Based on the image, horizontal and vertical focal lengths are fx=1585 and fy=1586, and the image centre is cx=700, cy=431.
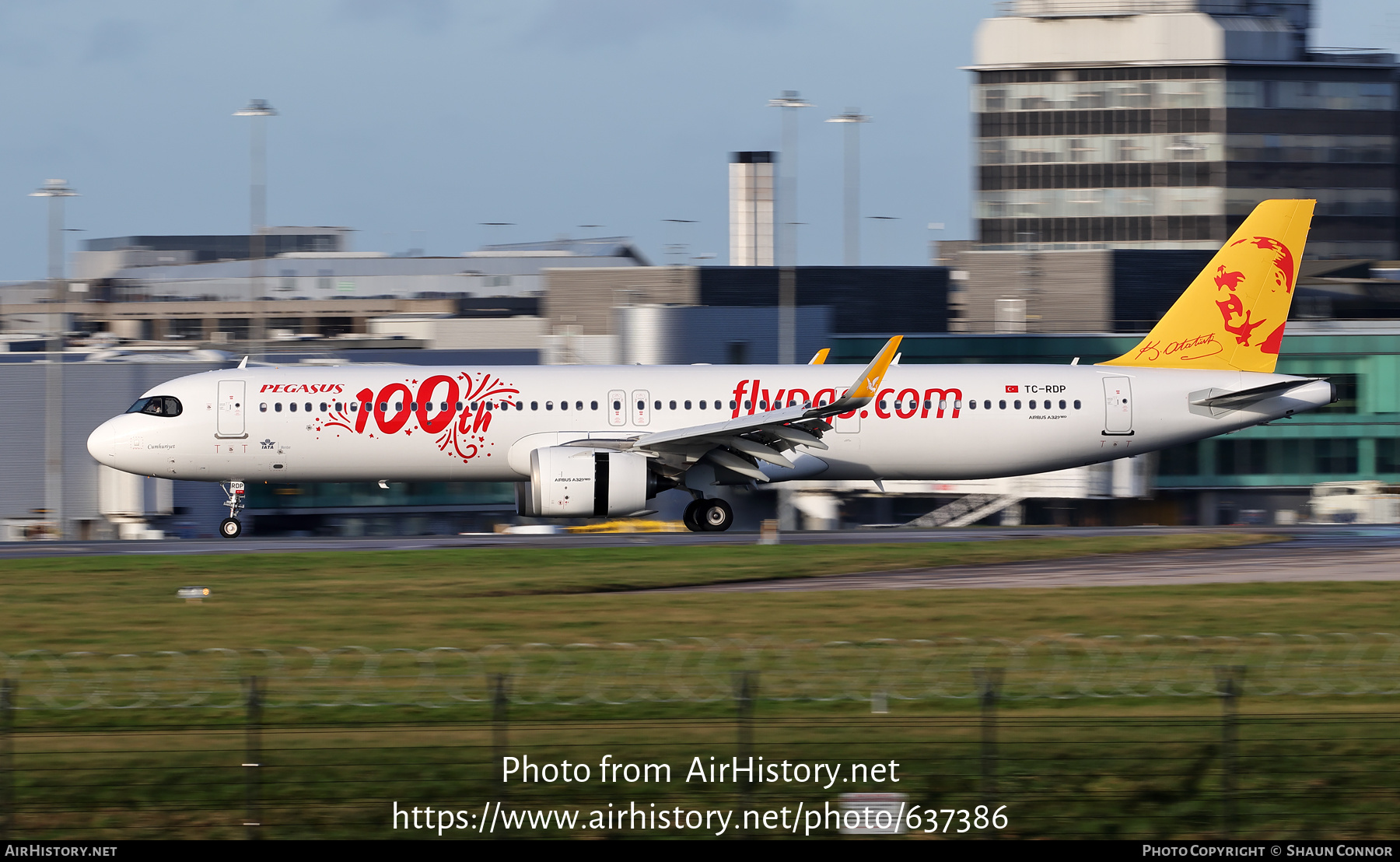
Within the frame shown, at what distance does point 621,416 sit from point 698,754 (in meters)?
22.9

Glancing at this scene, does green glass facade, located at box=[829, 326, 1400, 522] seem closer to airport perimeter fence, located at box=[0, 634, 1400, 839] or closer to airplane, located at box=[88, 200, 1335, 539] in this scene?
airplane, located at box=[88, 200, 1335, 539]

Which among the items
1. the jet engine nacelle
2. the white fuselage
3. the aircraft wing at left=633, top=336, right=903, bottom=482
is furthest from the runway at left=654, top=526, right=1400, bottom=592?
the jet engine nacelle

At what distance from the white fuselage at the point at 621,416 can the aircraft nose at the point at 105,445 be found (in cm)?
4

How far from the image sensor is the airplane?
34.7 m

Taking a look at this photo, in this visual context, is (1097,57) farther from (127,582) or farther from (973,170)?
(127,582)

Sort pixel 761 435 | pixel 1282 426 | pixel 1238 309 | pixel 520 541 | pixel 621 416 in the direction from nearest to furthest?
pixel 520 541 < pixel 761 435 < pixel 621 416 < pixel 1238 309 < pixel 1282 426

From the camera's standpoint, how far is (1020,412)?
1423 inches

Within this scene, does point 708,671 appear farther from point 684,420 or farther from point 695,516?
point 695,516

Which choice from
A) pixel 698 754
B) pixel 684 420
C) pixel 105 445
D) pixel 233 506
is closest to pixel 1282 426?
pixel 684 420

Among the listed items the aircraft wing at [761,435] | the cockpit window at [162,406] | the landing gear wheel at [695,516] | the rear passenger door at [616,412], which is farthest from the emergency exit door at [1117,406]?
the cockpit window at [162,406]

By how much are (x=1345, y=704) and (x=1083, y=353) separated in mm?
43465

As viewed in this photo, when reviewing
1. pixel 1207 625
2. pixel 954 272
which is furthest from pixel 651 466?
pixel 954 272

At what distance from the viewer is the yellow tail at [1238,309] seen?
3719 cm

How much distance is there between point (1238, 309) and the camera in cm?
3722
